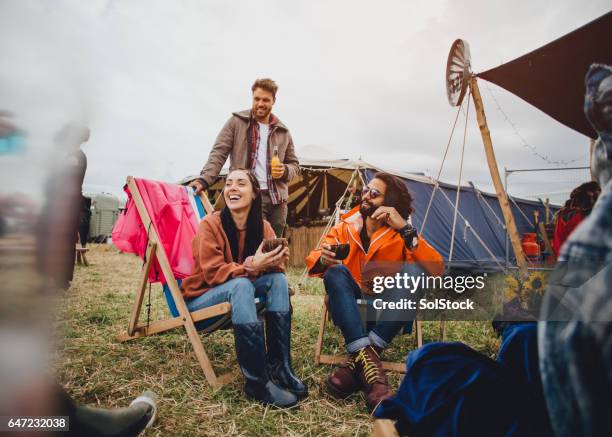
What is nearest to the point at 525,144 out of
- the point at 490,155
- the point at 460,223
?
the point at 490,155

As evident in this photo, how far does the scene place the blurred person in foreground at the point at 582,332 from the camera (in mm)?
470

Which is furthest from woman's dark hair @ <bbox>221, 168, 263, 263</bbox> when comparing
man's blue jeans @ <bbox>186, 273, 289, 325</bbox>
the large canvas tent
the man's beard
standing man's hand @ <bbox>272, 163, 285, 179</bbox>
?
the large canvas tent

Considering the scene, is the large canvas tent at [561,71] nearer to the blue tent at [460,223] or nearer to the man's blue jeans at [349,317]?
the man's blue jeans at [349,317]

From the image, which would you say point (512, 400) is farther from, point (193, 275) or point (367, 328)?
point (193, 275)

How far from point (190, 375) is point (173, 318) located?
1.15ft

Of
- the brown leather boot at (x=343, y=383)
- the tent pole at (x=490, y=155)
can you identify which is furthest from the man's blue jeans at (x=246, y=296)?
the tent pole at (x=490, y=155)

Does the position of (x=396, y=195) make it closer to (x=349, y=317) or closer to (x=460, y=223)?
(x=349, y=317)

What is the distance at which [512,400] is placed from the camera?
729 mm

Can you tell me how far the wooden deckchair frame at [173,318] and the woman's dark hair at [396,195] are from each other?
4.41 feet

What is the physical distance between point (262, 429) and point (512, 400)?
3.84 ft

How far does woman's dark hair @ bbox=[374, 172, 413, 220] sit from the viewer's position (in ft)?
8.32

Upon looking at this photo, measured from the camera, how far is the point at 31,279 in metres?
0.64

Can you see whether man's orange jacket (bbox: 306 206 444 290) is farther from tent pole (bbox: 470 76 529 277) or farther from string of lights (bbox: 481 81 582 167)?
string of lights (bbox: 481 81 582 167)

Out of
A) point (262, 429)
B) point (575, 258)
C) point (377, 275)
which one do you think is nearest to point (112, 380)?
point (262, 429)
